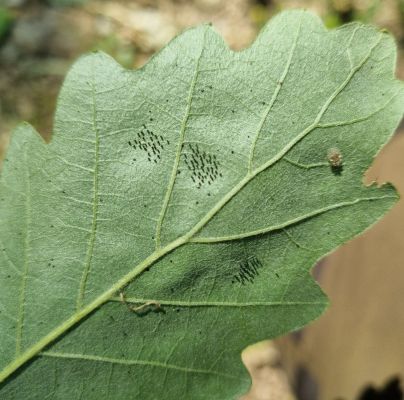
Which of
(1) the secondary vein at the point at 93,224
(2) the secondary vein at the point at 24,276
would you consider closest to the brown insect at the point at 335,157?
(1) the secondary vein at the point at 93,224

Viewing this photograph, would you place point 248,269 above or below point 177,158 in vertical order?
below

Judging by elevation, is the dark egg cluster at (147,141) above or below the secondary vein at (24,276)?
above

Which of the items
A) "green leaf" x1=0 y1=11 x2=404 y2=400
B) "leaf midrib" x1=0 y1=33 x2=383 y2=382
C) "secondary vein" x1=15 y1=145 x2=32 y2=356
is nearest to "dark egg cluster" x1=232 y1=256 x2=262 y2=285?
"green leaf" x1=0 y1=11 x2=404 y2=400

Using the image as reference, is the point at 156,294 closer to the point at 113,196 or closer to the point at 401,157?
the point at 113,196

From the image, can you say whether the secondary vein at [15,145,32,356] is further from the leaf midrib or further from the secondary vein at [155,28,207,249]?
the secondary vein at [155,28,207,249]

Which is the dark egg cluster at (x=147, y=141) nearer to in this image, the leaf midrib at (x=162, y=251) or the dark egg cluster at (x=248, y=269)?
the leaf midrib at (x=162, y=251)

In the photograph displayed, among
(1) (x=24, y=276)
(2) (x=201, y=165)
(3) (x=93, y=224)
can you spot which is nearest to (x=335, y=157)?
(2) (x=201, y=165)

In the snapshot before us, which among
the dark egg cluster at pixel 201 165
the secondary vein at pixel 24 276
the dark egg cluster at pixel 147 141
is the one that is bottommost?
the secondary vein at pixel 24 276

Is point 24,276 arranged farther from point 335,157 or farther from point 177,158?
point 335,157
